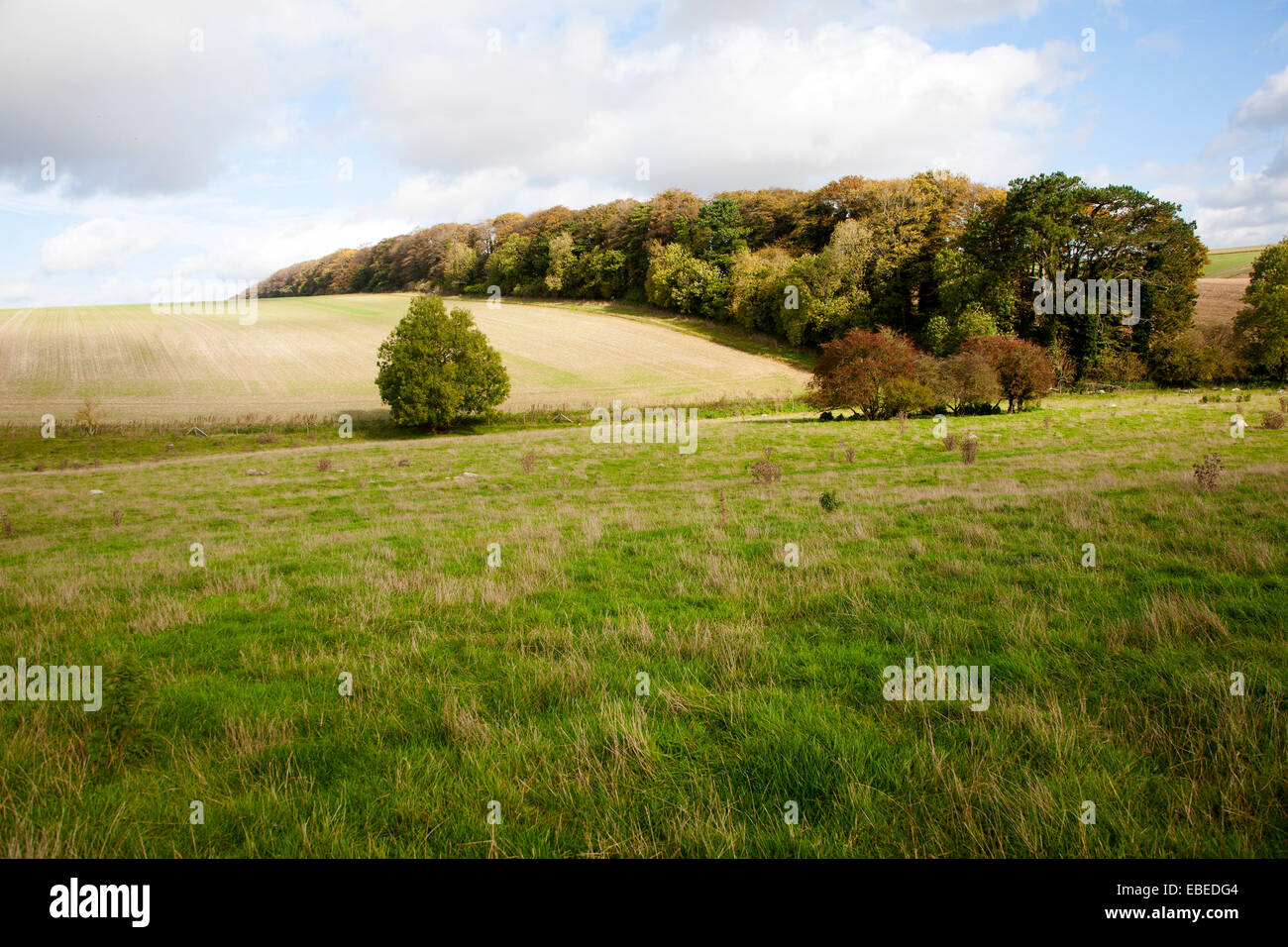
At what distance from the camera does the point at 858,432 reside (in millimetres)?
30703

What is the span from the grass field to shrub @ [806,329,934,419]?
1074 inches

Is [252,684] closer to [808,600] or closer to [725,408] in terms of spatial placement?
[808,600]

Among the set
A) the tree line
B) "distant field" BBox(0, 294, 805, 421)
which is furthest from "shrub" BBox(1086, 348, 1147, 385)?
"distant field" BBox(0, 294, 805, 421)

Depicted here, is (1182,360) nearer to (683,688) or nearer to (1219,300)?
(1219,300)

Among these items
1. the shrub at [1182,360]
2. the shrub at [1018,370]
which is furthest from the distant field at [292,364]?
the shrub at [1182,360]

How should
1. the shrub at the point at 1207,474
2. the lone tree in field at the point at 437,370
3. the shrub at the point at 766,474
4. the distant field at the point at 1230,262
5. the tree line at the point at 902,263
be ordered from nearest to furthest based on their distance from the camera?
1. the shrub at the point at 1207,474
2. the shrub at the point at 766,474
3. the lone tree in field at the point at 437,370
4. the tree line at the point at 902,263
5. the distant field at the point at 1230,262

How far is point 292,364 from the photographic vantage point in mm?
66875

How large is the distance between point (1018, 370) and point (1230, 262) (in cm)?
8915

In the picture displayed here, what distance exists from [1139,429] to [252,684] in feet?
108

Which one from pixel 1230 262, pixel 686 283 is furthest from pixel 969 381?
pixel 1230 262

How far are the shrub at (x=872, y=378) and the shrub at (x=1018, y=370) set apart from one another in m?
5.70

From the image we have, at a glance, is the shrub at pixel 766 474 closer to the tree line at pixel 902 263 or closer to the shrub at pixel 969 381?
the shrub at pixel 969 381

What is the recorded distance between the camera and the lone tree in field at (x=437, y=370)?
4744 cm
